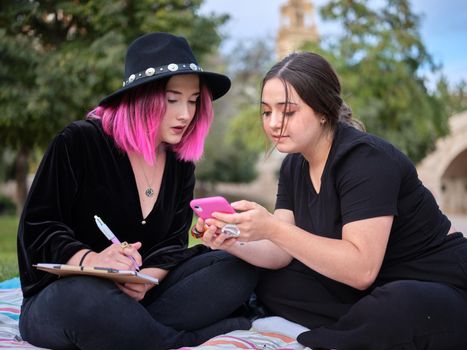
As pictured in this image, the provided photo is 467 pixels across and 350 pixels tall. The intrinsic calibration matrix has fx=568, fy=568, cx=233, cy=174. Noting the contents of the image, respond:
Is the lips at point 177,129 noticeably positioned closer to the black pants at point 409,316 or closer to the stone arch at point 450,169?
the black pants at point 409,316

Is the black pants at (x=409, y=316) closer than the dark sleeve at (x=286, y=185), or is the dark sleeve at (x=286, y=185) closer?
the black pants at (x=409, y=316)

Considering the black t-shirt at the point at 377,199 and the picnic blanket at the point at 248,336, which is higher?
the black t-shirt at the point at 377,199

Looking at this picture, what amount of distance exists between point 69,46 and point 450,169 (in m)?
21.3

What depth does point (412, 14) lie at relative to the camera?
13922mm

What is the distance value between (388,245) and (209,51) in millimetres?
8942

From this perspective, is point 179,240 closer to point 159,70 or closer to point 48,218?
point 48,218

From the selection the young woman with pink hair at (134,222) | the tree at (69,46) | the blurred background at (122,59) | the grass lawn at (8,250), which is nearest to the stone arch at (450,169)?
the blurred background at (122,59)

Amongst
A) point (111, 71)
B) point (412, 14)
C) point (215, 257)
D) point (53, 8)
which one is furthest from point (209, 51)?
point (215, 257)

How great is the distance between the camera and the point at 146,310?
251cm

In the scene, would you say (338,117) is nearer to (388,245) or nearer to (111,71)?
(388,245)

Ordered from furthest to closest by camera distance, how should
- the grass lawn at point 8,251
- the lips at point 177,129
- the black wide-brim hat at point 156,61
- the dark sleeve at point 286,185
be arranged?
the grass lawn at point 8,251 → the dark sleeve at point 286,185 → the lips at point 177,129 → the black wide-brim hat at point 156,61

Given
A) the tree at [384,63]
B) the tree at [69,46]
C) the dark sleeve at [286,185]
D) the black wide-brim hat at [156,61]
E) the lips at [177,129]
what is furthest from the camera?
the tree at [384,63]

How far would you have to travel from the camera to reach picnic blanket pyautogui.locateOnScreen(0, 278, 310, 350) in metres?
2.48

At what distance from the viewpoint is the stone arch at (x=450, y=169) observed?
74.6 ft
